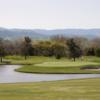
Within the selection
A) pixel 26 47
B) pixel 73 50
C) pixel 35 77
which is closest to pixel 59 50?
pixel 26 47

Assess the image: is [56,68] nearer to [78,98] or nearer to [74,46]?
[74,46]

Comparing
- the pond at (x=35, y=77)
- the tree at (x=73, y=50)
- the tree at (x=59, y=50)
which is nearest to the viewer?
the pond at (x=35, y=77)

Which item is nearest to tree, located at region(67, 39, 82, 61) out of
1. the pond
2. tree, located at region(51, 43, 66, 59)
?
tree, located at region(51, 43, 66, 59)

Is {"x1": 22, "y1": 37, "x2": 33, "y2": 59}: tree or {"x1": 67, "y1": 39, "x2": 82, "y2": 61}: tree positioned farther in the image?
{"x1": 22, "y1": 37, "x2": 33, "y2": 59}: tree

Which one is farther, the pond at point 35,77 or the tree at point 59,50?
the tree at point 59,50

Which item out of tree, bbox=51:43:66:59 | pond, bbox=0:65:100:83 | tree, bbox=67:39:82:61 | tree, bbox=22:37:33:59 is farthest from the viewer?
tree, bbox=22:37:33:59

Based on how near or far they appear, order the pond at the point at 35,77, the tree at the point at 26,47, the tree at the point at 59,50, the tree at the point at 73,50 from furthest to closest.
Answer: the tree at the point at 26,47
the tree at the point at 59,50
the tree at the point at 73,50
the pond at the point at 35,77

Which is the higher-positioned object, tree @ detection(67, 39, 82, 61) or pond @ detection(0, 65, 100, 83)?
tree @ detection(67, 39, 82, 61)

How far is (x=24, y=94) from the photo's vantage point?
1969cm

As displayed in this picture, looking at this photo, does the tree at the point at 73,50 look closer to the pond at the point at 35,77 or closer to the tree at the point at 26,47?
the tree at the point at 26,47

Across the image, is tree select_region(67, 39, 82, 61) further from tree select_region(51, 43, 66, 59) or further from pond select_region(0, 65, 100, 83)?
pond select_region(0, 65, 100, 83)

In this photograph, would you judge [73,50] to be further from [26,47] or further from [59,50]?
[26,47]

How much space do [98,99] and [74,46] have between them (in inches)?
2639

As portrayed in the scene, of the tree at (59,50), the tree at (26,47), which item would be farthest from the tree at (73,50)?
the tree at (26,47)
